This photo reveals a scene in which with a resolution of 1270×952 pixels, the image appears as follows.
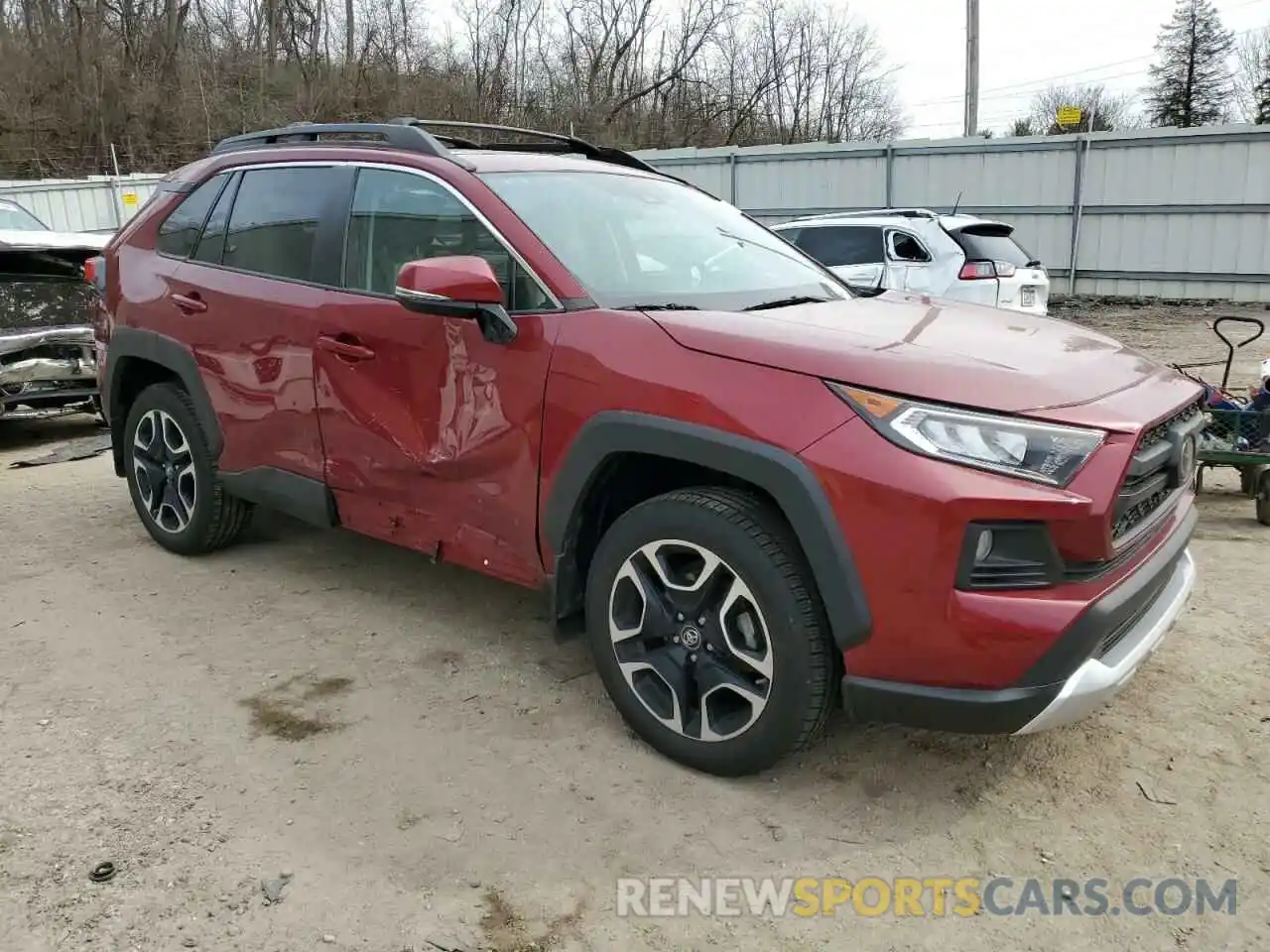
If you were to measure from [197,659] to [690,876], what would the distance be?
2.11 m

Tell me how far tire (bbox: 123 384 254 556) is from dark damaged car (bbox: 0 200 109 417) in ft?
9.35

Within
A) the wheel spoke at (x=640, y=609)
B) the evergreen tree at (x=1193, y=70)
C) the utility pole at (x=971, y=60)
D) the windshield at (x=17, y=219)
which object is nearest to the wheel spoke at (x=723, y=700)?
the wheel spoke at (x=640, y=609)

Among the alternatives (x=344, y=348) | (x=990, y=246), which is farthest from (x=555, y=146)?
(x=990, y=246)

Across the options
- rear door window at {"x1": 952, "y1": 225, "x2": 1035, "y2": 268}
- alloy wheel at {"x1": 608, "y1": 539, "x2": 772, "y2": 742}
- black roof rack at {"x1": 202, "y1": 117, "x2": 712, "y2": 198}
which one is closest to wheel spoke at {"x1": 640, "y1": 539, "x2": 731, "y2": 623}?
alloy wheel at {"x1": 608, "y1": 539, "x2": 772, "y2": 742}

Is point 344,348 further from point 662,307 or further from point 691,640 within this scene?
point 691,640

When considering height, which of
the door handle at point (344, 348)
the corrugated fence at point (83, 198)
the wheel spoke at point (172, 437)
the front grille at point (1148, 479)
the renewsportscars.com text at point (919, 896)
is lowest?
the renewsportscars.com text at point (919, 896)

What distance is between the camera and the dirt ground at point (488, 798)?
2.27 m

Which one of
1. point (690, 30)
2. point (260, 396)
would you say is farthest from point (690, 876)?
point (690, 30)

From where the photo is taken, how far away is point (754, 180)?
19.5m

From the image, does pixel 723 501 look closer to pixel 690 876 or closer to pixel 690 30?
pixel 690 876

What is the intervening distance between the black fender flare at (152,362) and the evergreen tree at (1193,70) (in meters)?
53.0

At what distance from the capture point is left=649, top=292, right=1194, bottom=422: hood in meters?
2.38

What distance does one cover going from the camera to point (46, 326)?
23.5ft

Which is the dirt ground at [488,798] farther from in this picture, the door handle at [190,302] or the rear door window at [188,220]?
the rear door window at [188,220]
